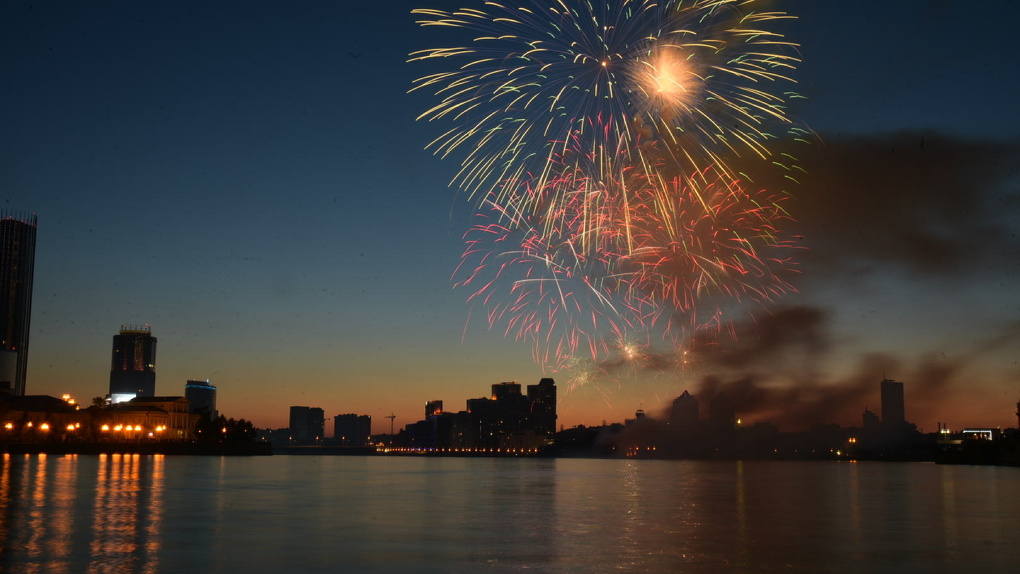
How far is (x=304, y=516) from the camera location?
1495 inches

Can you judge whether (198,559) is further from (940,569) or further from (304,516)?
(940,569)

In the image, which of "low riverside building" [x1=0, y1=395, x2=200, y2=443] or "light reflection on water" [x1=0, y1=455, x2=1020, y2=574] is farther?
"low riverside building" [x1=0, y1=395, x2=200, y2=443]

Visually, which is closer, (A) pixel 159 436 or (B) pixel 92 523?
(B) pixel 92 523

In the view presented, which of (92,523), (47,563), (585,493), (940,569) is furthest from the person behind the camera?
(585,493)

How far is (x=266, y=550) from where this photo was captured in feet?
86.1

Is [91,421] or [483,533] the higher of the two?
[91,421]

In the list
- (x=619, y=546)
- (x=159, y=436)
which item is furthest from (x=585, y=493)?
(x=159, y=436)

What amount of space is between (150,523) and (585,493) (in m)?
30.8

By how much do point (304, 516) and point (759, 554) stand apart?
20158 mm

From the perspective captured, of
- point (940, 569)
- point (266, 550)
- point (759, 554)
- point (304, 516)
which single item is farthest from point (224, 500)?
point (940, 569)

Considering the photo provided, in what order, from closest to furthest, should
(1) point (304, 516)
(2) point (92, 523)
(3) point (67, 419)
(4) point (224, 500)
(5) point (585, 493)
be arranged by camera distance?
(2) point (92, 523)
(1) point (304, 516)
(4) point (224, 500)
(5) point (585, 493)
(3) point (67, 419)

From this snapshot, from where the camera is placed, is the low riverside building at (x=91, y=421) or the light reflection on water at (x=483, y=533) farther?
the low riverside building at (x=91, y=421)

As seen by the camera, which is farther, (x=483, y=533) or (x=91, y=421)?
(x=91, y=421)

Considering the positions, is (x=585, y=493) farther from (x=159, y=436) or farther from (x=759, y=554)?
(x=159, y=436)
